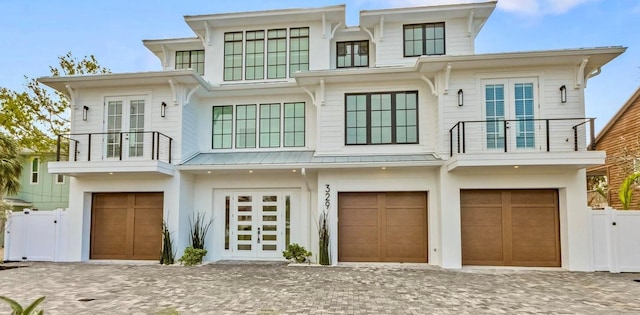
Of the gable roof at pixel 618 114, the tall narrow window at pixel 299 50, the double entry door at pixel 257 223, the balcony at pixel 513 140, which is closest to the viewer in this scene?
the balcony at pixel 513 140

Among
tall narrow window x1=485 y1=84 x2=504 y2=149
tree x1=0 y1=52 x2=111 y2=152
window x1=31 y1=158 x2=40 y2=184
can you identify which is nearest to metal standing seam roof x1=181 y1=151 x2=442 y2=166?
tall narrow window x1=485 y1=84 x2=504 y2=149

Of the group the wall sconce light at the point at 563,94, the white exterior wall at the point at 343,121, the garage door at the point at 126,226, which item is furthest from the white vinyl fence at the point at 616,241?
the garage door at the point at 126,226

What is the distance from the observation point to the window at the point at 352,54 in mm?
13219

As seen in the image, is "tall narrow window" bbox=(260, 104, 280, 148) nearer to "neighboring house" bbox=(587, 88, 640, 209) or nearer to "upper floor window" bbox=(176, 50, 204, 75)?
"upper floor window" bbox=(176, 50, 204, 75)

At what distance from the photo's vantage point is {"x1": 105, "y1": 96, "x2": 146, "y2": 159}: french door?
37.7 ft

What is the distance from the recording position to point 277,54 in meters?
13.0

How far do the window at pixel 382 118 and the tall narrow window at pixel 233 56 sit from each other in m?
4.01

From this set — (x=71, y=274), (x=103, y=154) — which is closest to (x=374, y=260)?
(x=71, y=274)

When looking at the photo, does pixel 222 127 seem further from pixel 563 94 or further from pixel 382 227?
pixel 563 94

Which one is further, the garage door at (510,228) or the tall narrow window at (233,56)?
the tall narrow window at (233,56)

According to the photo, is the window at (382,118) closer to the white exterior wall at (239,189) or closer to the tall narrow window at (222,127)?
the white exterior wall at (239,189)

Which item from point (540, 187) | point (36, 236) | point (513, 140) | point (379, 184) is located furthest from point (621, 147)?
point (36, 236)

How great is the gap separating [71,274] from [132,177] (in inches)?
119

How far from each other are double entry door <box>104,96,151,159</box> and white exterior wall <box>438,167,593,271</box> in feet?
27.9
